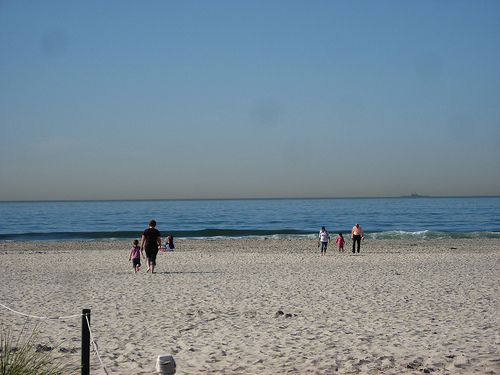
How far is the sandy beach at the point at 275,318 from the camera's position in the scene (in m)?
5.96

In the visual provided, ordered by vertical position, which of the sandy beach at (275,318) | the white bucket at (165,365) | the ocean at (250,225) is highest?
the white bucket at (165,365)

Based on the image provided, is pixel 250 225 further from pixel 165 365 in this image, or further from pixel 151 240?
pixel 165 365

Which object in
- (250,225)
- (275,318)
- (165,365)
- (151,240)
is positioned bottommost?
(250,225)

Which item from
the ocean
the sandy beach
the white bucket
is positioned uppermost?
the white bucket

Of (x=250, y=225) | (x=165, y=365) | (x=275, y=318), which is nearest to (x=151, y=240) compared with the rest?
(x=275, y=318)

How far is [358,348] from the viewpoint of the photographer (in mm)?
6465

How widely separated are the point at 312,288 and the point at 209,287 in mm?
2446

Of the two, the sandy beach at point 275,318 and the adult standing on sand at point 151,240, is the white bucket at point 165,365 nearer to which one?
the sandy beach at point 275,318

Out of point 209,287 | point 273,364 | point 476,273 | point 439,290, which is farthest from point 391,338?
point 476,273

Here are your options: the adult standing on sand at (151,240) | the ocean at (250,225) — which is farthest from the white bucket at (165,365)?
the ocean at (250,225)

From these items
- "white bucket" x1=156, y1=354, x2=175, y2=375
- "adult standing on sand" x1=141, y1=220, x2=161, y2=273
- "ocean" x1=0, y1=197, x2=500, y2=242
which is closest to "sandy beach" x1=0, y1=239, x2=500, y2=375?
"adult standing on sand" x1=141, y1=220, x2=161, y2=273

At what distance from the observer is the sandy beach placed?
5961 millimetres

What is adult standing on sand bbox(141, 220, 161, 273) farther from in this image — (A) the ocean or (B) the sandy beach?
(A) the ocean

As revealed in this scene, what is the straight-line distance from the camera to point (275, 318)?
8242mm
